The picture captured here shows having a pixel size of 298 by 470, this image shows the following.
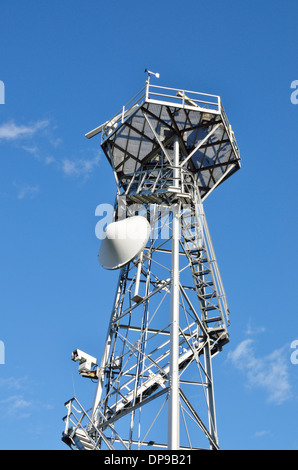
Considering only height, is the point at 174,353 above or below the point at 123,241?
below

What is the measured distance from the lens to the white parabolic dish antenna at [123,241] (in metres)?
23.7

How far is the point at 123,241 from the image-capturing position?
78.5 ft

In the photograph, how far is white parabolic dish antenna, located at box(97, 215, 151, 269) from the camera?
23.7 m

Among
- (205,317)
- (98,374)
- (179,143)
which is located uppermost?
(179,143)

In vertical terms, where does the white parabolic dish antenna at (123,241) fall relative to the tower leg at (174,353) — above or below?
above

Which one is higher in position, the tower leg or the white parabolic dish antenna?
the white parabolic dish antenna

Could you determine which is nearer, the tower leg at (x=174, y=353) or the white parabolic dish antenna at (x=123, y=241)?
the tower leg at (x=174, y=353)

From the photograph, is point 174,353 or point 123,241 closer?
point 174,353
